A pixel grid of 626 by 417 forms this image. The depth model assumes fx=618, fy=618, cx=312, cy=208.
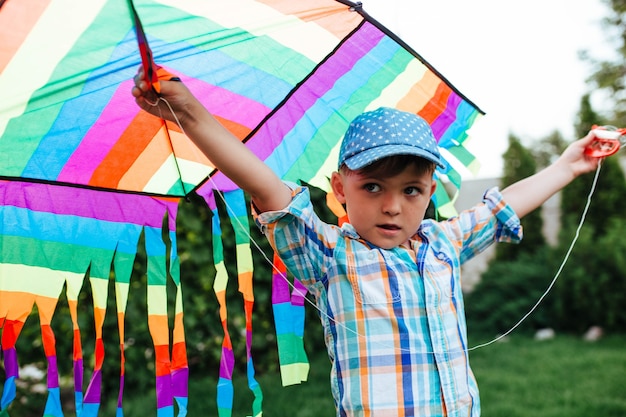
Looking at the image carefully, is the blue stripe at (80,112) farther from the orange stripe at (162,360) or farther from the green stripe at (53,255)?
the orange stripe at (162,360)

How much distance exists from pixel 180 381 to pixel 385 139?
37.2 inches

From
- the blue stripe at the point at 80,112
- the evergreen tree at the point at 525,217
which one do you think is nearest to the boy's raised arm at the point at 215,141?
the blue stripe at the point at 80,112

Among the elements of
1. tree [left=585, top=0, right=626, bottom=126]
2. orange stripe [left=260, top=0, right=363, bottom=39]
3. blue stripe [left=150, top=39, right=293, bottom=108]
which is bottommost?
blue stripe [left=150, top=39, right=293, bottom=108]

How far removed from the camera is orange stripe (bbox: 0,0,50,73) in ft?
4.20

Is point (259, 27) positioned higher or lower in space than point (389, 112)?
higher

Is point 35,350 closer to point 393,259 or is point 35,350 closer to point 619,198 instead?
point 393,259

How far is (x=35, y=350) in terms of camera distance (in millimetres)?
3348

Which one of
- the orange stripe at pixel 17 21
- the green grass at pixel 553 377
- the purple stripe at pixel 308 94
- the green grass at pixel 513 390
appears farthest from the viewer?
the green grass at pixel 553 377

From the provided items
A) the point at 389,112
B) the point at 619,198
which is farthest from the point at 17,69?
the point at 619,198

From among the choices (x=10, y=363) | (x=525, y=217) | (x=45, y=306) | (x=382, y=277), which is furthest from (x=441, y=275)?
(x=525, y=217)

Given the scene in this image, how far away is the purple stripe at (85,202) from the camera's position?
5.46ft

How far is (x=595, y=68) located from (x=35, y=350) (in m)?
10.3

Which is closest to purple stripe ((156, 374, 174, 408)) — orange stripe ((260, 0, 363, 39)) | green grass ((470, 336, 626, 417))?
orange stripe ((260, 0, 363, 39))

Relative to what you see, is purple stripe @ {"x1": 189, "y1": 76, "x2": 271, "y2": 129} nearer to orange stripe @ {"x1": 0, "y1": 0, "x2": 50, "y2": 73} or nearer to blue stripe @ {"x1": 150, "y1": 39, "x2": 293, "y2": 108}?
blue stripe @ {"x1": 150, "y1": 39, "x2": 293, "y2": 108}
